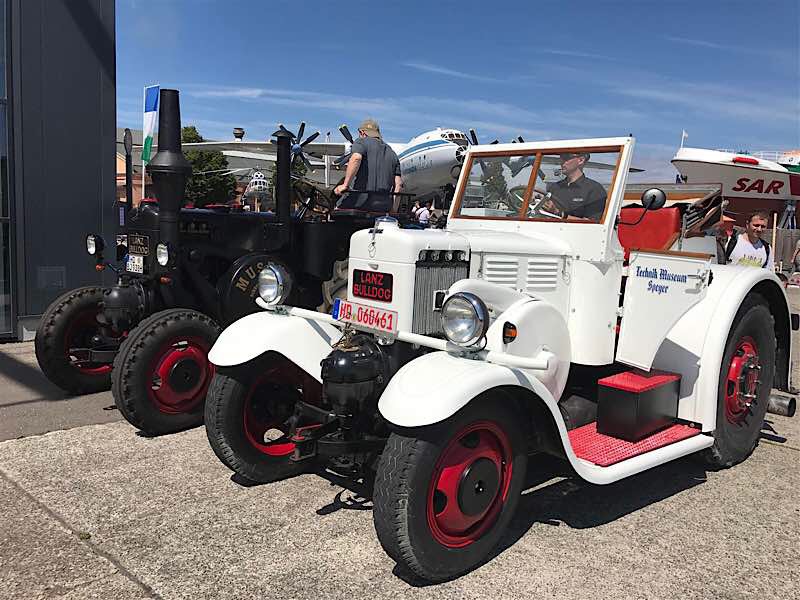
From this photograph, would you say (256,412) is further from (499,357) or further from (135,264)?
(135,264)

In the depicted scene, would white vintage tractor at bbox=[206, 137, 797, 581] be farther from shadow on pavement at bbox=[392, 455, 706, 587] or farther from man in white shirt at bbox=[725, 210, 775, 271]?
man in white shirt at bbox=[725, 210, 775, 271]

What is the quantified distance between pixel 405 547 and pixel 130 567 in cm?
119

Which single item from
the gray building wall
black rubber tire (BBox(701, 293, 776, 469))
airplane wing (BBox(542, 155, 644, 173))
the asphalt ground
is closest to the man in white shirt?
black rubber tire (BBox(701, 293, 776, 469))

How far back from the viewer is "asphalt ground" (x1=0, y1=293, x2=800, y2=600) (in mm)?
2922

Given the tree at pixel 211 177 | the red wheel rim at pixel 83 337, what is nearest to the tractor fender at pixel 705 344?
the red wheel rim at pixel 83 337

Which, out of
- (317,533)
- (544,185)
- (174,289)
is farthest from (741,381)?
(174,289)

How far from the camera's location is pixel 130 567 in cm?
300

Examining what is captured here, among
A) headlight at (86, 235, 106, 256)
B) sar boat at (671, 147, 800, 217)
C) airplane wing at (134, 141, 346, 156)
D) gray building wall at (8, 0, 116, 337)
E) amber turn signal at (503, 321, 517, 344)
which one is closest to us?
amber turn signal at (503, 321, 517, 344)

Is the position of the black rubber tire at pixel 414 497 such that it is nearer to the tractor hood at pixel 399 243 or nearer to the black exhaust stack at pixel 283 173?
the tractor hood at pixel 399 243

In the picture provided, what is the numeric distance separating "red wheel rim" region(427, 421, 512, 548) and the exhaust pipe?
2.66 m

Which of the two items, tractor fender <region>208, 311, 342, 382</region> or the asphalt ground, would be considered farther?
tractor fender <region>208, 311, 342, 382</region>

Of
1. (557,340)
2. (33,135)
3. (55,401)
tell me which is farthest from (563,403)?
(33,135)

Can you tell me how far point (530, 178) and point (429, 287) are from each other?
49.3 inches

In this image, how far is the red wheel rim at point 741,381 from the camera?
14.5ft
